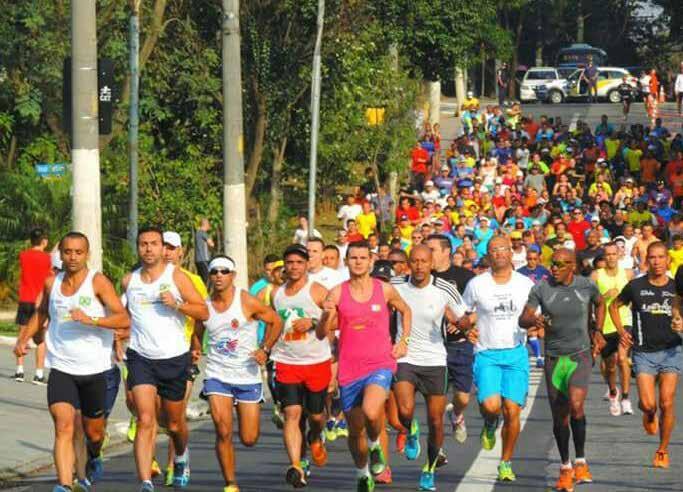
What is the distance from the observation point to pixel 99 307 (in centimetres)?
1241

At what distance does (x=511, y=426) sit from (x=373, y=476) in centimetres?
115

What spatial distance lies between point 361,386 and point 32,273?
371 inches

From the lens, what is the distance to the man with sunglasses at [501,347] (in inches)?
542

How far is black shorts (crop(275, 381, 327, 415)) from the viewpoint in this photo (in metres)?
13.6

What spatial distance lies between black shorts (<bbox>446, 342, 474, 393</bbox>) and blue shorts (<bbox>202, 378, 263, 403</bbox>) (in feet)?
9.43

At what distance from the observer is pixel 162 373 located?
1278 cm

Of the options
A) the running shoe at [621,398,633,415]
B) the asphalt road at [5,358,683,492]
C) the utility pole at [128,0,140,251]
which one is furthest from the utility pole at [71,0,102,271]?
the running shoe at [621,398,633,415]

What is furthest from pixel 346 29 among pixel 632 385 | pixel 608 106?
pixel 608 106

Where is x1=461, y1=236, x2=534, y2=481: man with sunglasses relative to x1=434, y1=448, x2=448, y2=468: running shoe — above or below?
above

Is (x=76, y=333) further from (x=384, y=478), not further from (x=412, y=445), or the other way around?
(x=412, y=445)

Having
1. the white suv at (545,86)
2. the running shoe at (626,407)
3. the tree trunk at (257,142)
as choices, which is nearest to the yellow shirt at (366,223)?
the tree trunk at (257,142)

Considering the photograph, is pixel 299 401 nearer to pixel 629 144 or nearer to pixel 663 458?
pixel 663 458

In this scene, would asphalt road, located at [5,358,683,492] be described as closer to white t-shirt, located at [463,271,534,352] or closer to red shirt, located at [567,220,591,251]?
white t-shirt, located at [463,271,534,352]

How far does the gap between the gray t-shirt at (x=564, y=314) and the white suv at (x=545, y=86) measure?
197 feet
